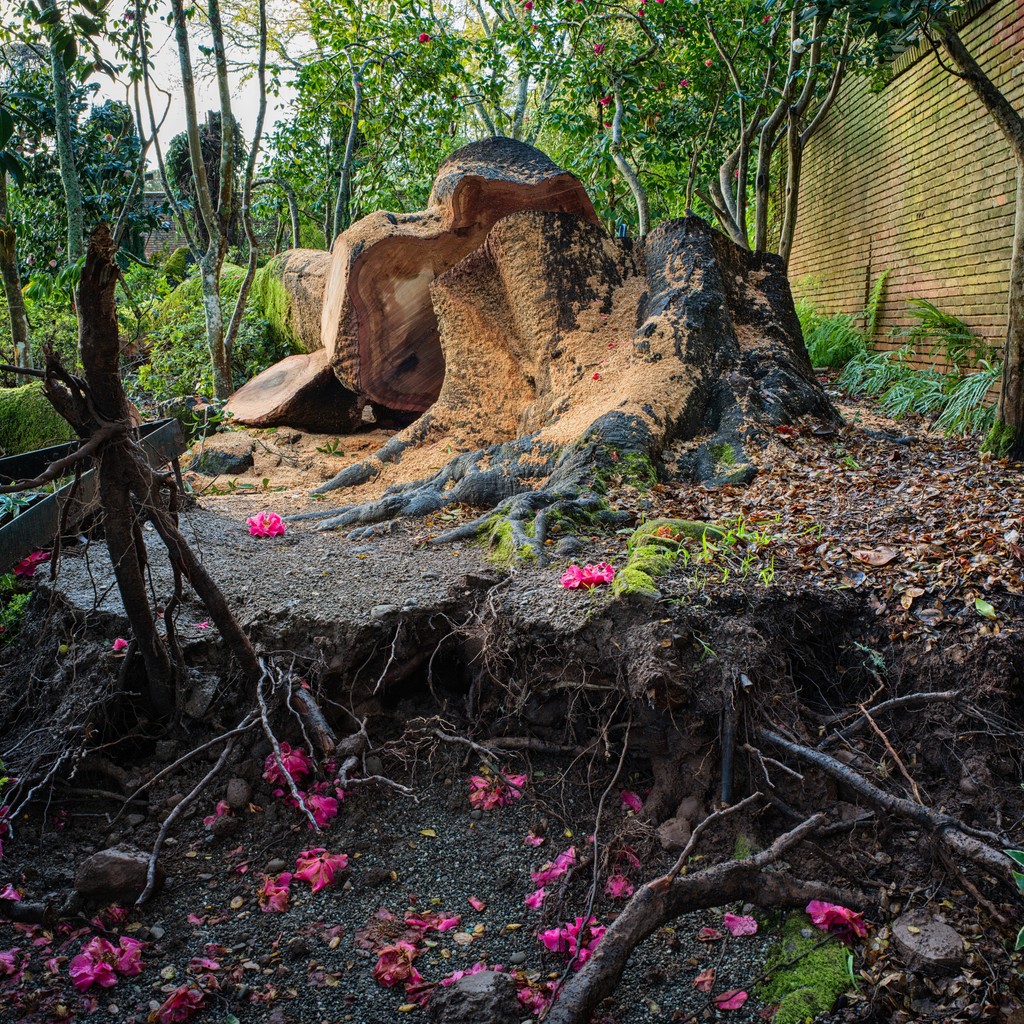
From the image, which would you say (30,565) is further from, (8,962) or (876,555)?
(876,555)

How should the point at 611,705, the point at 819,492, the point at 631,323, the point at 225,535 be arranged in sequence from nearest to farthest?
the point at 611,705
the point at 819,492
the point at 225,535
the point at 631,323

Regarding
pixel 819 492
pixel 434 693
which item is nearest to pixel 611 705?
pixel 434 693

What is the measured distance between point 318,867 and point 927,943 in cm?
176

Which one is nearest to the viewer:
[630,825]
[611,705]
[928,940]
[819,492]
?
[928,940]

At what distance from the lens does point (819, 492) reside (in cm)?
387

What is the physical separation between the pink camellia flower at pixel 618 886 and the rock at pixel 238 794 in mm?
1257

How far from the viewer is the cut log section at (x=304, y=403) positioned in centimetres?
745

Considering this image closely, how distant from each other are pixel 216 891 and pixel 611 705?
1392mm

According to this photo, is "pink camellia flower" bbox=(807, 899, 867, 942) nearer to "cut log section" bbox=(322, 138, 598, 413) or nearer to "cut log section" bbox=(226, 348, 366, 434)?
"cut log section" bbox=(322, 138, 598, 413)

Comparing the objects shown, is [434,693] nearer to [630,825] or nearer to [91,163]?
[630,825]

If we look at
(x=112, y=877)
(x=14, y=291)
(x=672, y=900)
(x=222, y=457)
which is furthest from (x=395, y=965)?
(x=14, y=291)

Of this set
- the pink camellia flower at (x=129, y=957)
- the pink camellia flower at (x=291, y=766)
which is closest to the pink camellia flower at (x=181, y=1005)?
the pink camellia flower at (x=129, y=957)

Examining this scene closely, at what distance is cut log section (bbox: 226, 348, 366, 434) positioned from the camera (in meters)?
7.45

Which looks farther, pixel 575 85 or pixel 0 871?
pixel 575 85
